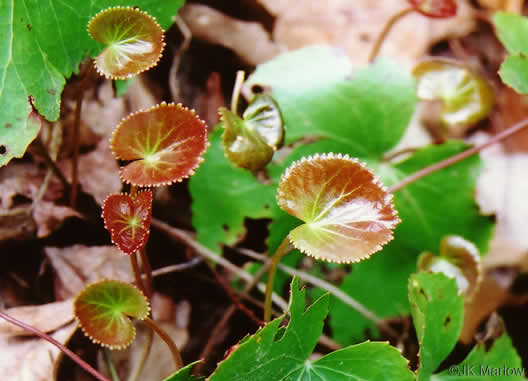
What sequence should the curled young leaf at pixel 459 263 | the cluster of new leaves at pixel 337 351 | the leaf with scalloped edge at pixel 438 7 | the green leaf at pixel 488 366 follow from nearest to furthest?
the cluster of new leaves at pixel 337 351
the green leaf at pixel 488 366
the curled young leaf at pixel 459 263
the leaf with scalloped edge at pixel 438 7

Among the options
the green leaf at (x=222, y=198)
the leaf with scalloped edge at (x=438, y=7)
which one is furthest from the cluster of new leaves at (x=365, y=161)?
the leaf with scalloped edge at (x=438, y=7)

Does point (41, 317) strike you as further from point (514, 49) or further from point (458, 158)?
point (514, 49)

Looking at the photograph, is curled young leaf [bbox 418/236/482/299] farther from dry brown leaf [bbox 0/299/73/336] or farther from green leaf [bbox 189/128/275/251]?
dry brown leaf [bbox 0/299/73/336]

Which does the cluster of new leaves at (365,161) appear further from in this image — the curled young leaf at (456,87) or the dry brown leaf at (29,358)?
the dry brown leaf at (29,358)

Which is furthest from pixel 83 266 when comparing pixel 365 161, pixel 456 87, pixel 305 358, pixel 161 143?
pixel 456 87

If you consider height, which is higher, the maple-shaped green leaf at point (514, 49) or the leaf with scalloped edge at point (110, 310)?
the maple-shaped green leaf at point (514, 49)

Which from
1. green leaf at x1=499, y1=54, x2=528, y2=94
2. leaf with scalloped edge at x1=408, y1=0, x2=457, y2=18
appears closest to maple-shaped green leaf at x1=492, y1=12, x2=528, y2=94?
green leaf at x1=499, y1=54, x2=528, y2=94

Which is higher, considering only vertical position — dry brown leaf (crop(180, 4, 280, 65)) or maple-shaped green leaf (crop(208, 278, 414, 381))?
dry brown leaf (crop(180, 4, 280, 65))
